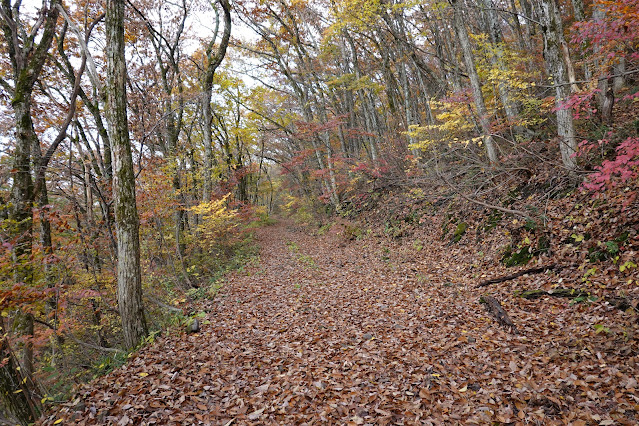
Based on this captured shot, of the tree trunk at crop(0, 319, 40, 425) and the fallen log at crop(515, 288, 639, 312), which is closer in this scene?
the fallen log at crop(515, 288, 639, 312)

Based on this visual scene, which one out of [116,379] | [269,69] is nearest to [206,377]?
[116,379]

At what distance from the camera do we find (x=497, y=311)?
526 cm

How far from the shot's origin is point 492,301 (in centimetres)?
557

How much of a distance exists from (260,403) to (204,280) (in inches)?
280

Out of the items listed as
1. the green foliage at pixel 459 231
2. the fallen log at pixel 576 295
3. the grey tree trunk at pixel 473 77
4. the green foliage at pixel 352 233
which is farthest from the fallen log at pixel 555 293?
the green foliage at pixel 352 233

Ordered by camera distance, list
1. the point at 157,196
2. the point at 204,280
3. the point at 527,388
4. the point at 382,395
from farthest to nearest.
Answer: the point at 204,280 < the point at 157,196 < the point at 382,395 < the point at 527,388

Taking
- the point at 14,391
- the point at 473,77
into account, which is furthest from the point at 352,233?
the point at 14,391

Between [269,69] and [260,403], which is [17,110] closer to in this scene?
[260,403]

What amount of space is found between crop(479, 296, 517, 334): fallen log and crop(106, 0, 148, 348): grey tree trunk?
253 inches

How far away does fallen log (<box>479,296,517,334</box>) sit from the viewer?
16.0 feet

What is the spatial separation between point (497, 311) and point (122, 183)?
7.08 meters

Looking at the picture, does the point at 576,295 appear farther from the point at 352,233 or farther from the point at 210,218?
the point at 210,218

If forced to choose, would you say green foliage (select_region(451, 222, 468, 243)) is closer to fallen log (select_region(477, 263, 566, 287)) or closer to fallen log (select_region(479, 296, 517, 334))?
fallen log (select_region(477, 263, 566, 287))

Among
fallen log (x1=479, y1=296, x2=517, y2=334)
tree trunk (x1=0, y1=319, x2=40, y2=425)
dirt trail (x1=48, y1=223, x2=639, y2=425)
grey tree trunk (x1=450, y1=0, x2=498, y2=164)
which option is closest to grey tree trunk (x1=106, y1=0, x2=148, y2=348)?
dirt trail (x1=48, y1=223, x2=639, y2=425)
